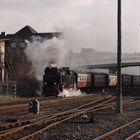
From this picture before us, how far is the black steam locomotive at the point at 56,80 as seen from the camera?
3822 cm

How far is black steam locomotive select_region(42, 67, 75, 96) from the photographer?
38.2 metres

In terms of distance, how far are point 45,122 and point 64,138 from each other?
3.63 m

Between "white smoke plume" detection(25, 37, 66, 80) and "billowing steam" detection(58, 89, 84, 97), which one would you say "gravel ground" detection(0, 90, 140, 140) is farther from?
"white smoke plume" detection(25, 37, 66, 80)

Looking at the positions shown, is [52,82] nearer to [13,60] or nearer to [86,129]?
[13,60]

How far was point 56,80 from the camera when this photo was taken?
126 feet

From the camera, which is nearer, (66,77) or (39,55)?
(66,77)

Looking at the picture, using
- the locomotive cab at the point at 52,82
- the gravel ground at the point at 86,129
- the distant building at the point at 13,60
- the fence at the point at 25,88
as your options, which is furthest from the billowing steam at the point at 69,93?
the gravel ground at the point at 86,129

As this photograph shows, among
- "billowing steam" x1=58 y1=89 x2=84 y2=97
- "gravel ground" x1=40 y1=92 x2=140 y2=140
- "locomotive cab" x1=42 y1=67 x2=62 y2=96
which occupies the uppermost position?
"locomotive cab" x1=42 y1=67 x2=62 y2=96

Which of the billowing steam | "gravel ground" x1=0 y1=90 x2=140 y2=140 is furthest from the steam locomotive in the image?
"gravel ground" x1=0 y1=90 x2=140 y2=140

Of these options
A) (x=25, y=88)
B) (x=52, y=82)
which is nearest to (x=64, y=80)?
(x=52, y=82)

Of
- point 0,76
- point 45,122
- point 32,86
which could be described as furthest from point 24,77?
point 45,122

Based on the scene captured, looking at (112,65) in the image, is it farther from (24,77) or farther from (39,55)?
(39,55)

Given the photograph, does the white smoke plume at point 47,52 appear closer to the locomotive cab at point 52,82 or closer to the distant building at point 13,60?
the distant building at point 13,60

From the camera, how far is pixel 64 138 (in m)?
13.5
